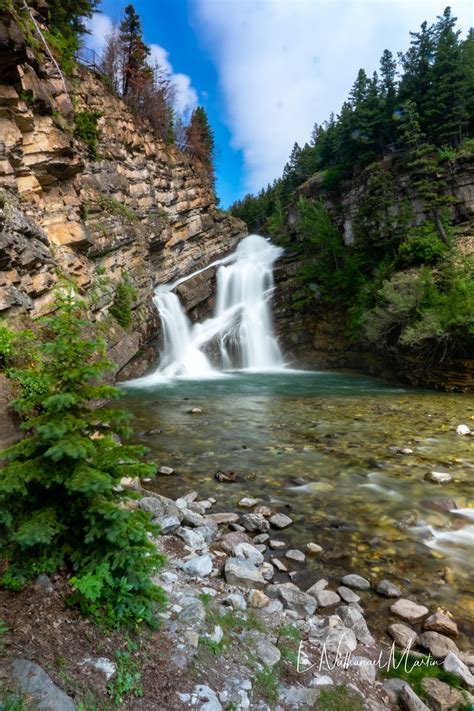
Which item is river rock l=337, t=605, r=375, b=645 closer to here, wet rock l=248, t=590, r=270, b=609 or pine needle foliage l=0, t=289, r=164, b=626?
wet rock l=248, t=590, r=270, b=609

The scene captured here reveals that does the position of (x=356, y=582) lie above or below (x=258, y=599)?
below

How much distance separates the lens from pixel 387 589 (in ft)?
14.0

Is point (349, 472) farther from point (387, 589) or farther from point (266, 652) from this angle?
point (266, 652)

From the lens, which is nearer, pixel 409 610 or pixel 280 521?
pixel 409 610

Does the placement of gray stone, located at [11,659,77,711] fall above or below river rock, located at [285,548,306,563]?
above

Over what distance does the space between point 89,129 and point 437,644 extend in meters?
28.1

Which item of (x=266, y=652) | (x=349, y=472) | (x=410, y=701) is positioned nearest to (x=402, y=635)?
(x=410, y=701)

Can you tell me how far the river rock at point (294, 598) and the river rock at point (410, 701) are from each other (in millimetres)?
1105

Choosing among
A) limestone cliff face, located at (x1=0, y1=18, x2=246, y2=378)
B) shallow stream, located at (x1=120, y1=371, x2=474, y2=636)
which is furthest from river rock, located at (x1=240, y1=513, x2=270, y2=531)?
limestone cliff face, located at (x1=0, y1=18, x2=246, y2=378)

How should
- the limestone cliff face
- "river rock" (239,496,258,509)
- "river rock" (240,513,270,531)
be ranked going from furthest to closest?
the limestone cliff face → "river rock" (239,496,258,509) → "river rock" (240,513,270,531)

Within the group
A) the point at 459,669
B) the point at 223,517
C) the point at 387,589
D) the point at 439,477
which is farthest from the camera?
the point at 439,477

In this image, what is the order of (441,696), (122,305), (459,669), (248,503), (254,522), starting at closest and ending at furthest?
1. (441,696)
2. (459,669)
3. (254,522)
4. (248,503)
5. (122,305)

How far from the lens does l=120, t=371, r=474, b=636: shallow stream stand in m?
4.86

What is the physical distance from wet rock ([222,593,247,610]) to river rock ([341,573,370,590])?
57.6 inches
